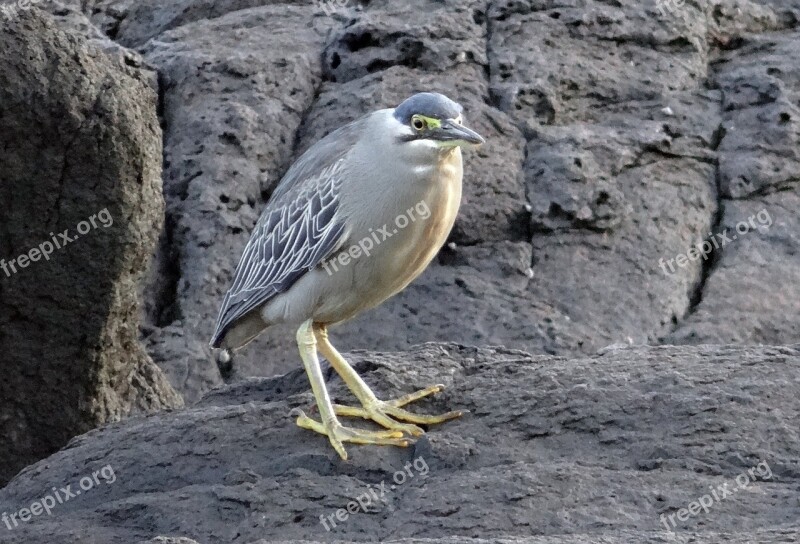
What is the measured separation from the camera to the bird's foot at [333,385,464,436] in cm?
573

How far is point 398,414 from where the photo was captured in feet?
19.2

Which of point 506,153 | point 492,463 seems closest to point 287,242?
point 492,463

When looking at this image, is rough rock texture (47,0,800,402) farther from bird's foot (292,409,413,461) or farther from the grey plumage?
bird's foot (292,409,413,461)

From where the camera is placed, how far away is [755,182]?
9586 millimetres

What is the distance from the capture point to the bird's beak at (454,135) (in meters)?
5.61

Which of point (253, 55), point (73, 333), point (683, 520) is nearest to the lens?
point (683, 520)

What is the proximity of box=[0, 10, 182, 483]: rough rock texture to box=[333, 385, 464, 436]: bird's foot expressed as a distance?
6.08 feet

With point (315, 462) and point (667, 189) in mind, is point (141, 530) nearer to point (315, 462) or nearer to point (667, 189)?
point (315, 462)

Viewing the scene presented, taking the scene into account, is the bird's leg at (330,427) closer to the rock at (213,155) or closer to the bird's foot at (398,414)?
the bird's foot at (398,414)

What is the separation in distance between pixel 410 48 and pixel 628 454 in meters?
4.97

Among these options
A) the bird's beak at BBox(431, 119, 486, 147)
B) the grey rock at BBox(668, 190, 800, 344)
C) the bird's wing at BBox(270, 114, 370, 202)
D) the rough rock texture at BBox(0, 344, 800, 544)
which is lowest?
the grey rock at BBox(668, 190, 800, 344)

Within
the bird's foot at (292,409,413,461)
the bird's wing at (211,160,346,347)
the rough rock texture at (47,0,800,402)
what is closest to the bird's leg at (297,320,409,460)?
the bird's foot at (292,409,413,461)

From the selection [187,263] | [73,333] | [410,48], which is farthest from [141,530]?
[410,48]

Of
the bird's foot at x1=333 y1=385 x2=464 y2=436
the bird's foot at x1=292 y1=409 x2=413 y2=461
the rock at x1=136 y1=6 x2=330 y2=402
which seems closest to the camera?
the bird's foot at x1=292 y1=409 x2=413 y2=461
